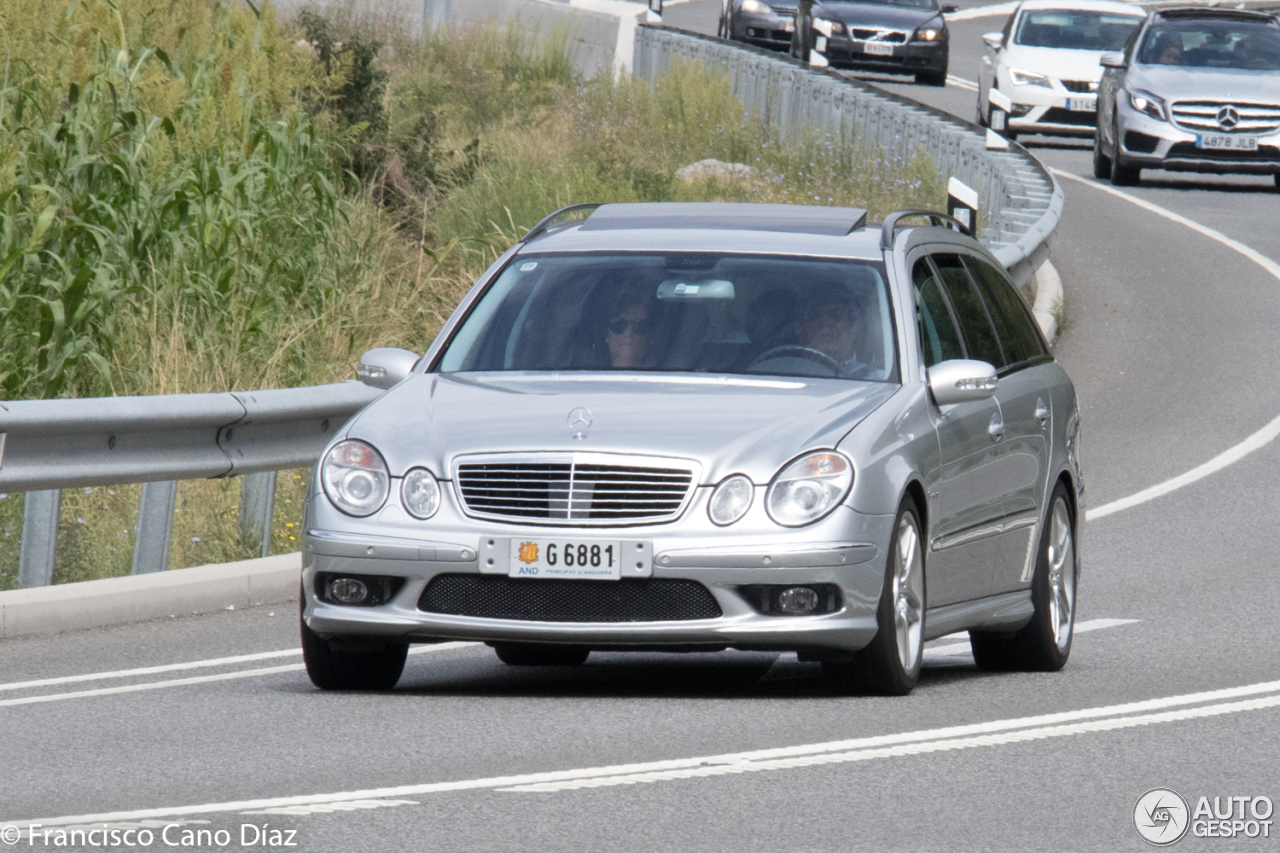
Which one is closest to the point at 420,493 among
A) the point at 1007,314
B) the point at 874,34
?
the point at 1007,314

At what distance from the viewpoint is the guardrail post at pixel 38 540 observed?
420 inches

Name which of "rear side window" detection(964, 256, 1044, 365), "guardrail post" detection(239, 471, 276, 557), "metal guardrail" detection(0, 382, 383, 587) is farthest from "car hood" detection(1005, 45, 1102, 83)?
"rear side window" detection(964, 256, 1044, 365)

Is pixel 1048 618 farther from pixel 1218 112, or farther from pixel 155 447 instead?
pixel 1218 112

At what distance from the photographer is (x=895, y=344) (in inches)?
360

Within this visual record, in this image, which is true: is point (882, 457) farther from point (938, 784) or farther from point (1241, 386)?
point (1241, 386)

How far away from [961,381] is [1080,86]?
26318mm

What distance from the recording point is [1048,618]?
9.77m

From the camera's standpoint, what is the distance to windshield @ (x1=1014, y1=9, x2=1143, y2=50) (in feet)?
116

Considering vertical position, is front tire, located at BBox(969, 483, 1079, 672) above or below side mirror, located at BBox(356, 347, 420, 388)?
below

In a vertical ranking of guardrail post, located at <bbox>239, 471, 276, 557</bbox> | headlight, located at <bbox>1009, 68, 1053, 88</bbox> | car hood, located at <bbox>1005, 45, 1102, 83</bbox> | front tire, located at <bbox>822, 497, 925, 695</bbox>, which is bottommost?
headlight, located at <bbox>1009, 68, 1053, 88</bbox>

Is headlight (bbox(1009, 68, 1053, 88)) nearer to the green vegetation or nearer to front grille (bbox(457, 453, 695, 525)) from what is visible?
the green vegetation

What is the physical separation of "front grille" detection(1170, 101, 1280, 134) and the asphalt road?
1681 centimetres

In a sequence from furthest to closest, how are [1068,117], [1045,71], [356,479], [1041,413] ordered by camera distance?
[1068,117], [1045,71], [1041,413], [356,479]

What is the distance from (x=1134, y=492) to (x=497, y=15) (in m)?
23.6
